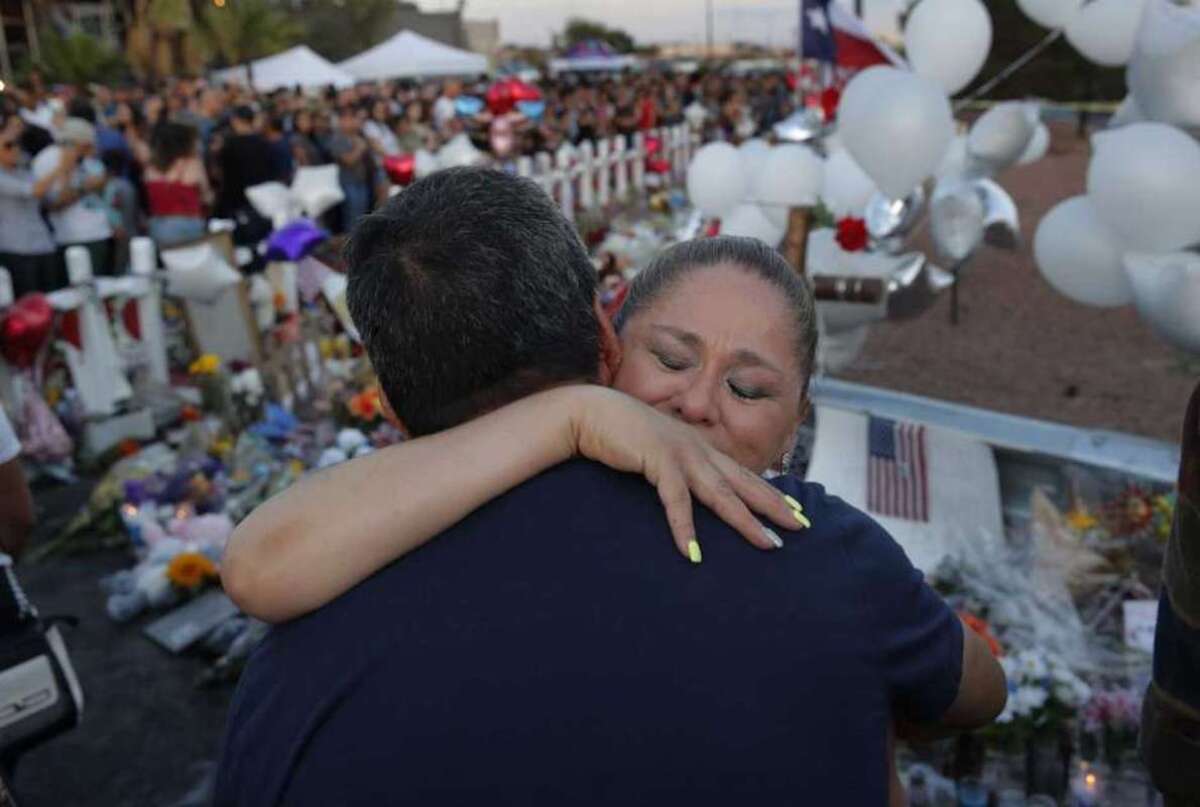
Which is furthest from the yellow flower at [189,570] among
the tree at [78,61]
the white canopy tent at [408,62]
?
the tree at [78,61]

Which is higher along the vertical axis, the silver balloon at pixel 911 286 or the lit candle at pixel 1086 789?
the silver balloon at pixel 911 286

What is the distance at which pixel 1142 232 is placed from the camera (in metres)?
3.60

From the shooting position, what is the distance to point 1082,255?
393cm

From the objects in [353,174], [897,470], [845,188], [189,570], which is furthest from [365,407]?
[353,174]

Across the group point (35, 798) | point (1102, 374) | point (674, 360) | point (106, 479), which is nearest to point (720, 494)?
point (674, 360)

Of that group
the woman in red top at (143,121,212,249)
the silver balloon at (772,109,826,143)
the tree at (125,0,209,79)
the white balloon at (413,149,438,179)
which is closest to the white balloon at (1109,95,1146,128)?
the silver balloon at (772,109,826,143)

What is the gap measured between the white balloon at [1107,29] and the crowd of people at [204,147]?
4787mm

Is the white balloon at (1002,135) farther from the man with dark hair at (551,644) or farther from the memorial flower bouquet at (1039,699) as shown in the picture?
the man with dark hair at (551,644)

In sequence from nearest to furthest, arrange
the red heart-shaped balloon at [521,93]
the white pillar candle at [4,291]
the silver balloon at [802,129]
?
the white pillar candle at [4,291]
the silver balloon at [802,129]
the red heart-shaped balloon at [521,93]

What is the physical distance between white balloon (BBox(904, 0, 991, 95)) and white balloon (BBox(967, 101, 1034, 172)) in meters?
0.92

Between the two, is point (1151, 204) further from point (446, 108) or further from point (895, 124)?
point (446, 108)

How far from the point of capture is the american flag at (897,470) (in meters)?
3.98

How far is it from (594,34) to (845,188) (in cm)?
7683

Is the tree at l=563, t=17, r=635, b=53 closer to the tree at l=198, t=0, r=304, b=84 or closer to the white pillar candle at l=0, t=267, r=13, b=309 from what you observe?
the tree at l=198, t=0, r=304, b=84
